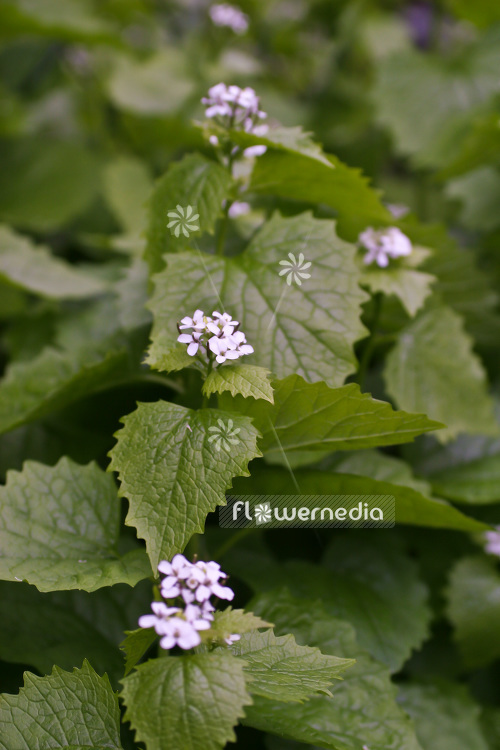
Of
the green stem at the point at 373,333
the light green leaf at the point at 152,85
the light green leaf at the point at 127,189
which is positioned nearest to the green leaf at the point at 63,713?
the green stem at the point at 373,333

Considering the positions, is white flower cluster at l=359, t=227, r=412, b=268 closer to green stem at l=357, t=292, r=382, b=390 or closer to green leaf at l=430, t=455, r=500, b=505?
green stem at l=357, t=292, r=382, b=390

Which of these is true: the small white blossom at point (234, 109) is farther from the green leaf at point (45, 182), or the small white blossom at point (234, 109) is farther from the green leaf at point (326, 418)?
the green leaf at point (45, 182)

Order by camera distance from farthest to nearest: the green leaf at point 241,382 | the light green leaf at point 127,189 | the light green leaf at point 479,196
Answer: the light green leaf at point 127,189 → the light green leaf at point 479,196 → the green leaf at point 241,382

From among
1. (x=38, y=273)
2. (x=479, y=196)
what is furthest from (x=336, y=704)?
(x=479, y=196)

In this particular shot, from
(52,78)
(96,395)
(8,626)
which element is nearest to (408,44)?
(52,78)

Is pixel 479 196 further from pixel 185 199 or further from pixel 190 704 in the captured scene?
pixel 190 704

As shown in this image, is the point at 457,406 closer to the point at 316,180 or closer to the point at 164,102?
the point at 316,180
